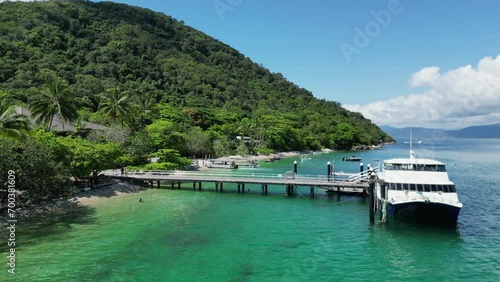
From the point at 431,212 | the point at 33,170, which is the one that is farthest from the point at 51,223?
the point at 431,212

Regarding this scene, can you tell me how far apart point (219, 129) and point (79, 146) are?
74.6 m

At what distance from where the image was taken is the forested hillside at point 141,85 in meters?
84.1

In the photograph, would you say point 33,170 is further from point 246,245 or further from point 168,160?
point 168,160

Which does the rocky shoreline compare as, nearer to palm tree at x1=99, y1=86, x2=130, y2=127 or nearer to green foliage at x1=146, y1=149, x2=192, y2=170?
green foliage at x1=146, y1=149, x2=192, y2=170

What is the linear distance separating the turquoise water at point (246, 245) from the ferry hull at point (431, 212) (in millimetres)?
1209

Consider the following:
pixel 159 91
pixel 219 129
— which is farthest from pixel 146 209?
pixel 159 91

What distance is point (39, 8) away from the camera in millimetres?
150125

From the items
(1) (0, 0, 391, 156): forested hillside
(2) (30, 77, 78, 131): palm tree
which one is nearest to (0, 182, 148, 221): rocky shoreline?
(2) (30, 77, 78, 131): palm tree

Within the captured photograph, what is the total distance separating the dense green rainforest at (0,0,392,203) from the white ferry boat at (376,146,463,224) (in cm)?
3102

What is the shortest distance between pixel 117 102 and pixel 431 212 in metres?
51.7

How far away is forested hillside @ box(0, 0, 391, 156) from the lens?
84125 mm

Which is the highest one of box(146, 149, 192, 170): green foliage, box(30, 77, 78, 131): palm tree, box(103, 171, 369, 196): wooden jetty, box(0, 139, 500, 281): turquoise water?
box(30, 77, 78, 131): palm tree

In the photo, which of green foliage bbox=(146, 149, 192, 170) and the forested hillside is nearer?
green foliage bbox=(146, 149, 192, 170)

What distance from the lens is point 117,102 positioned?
62219mm
